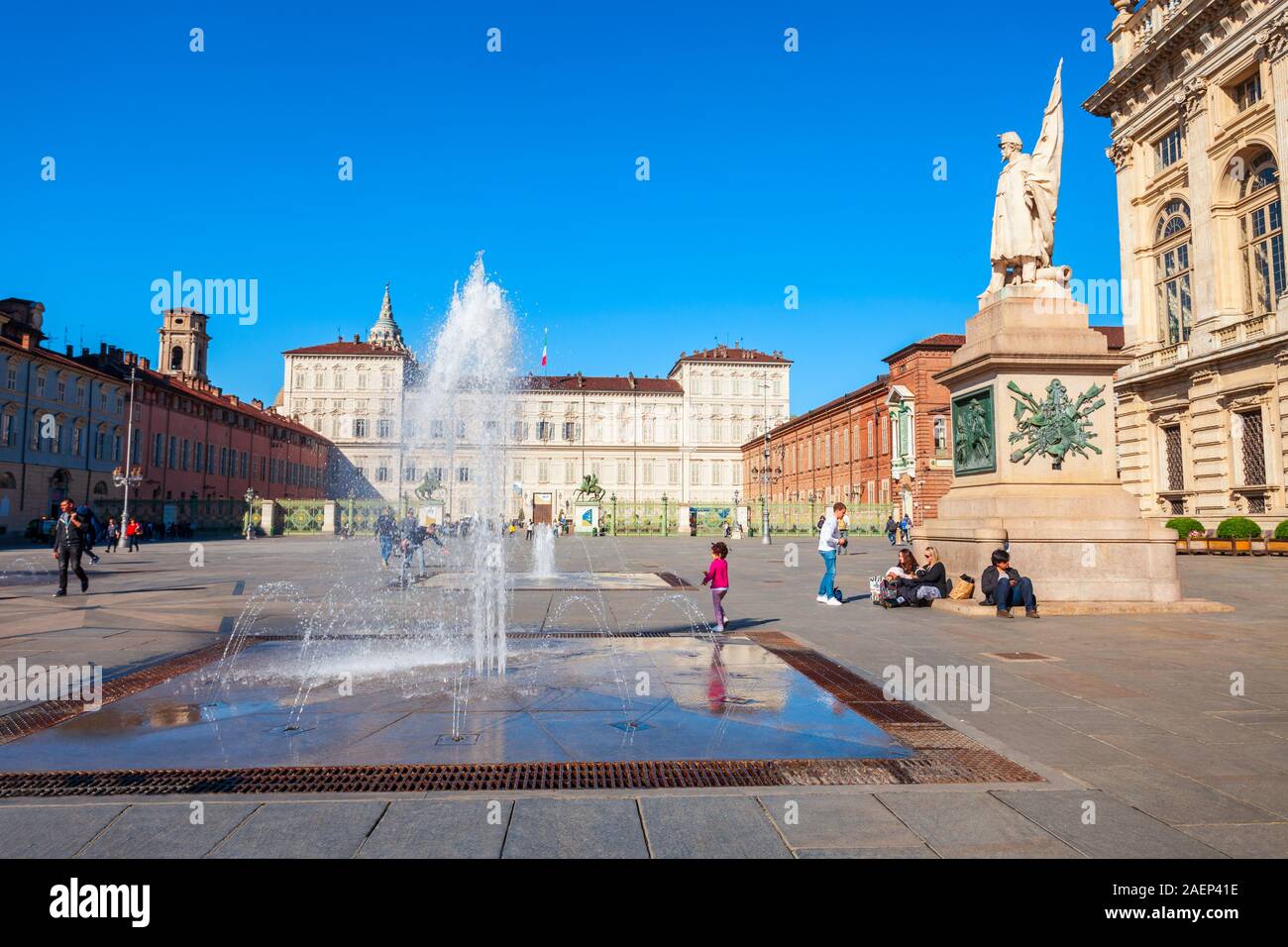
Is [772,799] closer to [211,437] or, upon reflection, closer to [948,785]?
[948,785]

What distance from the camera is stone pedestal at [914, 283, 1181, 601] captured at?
1066cm

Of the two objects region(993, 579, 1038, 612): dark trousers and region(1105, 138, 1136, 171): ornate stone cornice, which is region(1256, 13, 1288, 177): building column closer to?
region(1105, 138, 1136, 171): ornate stone cornice

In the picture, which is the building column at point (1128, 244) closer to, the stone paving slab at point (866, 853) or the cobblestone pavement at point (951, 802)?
the cobblestone pavement at point (951, 802)

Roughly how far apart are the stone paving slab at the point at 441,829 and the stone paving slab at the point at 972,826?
178cm

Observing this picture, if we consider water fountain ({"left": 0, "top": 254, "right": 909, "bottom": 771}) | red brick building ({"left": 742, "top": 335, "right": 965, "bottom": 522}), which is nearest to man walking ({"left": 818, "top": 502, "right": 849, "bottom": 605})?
water fountain ({"left": 0, "top": 254, "right": 909, "bottom": 771})

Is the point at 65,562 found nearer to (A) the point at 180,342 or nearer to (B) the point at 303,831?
(B) the point at 303,831

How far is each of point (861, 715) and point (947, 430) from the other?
151ft

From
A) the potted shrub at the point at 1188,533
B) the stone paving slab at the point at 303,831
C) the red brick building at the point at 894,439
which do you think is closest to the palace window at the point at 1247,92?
the red brick building at the point at 894,439

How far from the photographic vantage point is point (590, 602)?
41.6 feet

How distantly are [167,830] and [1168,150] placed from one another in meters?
40.7

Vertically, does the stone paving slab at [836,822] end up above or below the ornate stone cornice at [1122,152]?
below

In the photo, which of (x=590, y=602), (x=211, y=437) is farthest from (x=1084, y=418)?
(x=211, y=437)

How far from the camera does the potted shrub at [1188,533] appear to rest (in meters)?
26.5

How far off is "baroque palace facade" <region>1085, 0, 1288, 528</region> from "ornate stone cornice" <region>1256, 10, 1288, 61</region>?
54 mm
